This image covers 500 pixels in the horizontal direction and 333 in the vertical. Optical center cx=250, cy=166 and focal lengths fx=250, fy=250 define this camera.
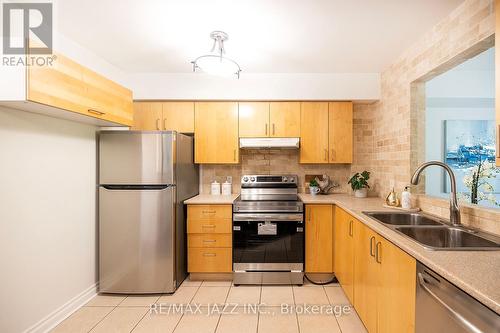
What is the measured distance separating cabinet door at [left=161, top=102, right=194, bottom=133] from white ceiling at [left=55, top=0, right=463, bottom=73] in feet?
1.65

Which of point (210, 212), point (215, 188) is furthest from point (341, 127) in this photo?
point (210, 212)

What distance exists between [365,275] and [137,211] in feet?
6.84

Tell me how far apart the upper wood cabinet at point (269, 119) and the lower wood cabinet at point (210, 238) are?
0.99 metres

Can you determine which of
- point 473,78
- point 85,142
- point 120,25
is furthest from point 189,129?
point 473,78

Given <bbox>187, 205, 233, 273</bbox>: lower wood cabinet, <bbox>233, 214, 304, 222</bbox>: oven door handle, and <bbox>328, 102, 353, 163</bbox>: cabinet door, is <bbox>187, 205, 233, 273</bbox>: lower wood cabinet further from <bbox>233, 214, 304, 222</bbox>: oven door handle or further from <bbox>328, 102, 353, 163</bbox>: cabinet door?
<bbox>328, 102, 353, 163</bbox>: cabinet door

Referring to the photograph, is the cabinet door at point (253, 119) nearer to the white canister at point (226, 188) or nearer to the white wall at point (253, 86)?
the white wall at point (253, 86)

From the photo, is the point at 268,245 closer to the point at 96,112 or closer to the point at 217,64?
the point at 217,64

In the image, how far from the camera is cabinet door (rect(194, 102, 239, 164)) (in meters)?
3.07

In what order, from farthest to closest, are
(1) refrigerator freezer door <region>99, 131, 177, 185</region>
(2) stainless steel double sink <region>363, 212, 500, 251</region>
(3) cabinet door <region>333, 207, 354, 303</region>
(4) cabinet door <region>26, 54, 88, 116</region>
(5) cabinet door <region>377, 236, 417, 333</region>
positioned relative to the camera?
(1) refrigerator freezer door <region>99, 131, 177, 185</region>
(3) cabinet door <region>333, 207, 354, 303</region>
(4) cabinet door <region>26, 54, 88, 116</region>
(2) stainless steel double sink <region>363, 212, 500, 251</region>
(5) cabinet door <region>377, 236, 417, 333</region>

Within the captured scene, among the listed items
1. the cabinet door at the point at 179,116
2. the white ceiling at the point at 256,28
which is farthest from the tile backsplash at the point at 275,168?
the white ceiling at the point at 256,28

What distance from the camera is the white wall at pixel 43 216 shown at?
66.9 inches

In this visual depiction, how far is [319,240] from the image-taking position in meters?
2.72

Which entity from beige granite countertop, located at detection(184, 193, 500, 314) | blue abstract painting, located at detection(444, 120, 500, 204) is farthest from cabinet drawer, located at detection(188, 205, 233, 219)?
blue abstract painting, located at detection(444, 120, 500, 204)

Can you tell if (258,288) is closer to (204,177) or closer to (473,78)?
(204,177)
